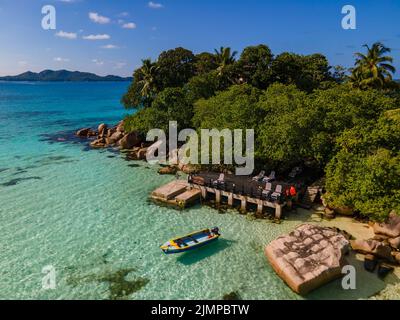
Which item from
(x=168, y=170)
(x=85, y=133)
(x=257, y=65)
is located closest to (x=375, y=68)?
(x=257, y=65)

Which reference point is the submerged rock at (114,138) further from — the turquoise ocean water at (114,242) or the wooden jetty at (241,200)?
the wooden jetty at (241,200)

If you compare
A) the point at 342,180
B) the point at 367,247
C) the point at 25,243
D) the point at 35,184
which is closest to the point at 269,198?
the point at 342,180

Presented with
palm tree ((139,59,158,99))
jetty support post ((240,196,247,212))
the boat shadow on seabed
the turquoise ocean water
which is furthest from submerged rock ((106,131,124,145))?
the boat shadow on seabed

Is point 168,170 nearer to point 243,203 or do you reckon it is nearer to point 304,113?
point 243,203

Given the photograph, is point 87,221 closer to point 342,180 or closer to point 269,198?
point 269,198

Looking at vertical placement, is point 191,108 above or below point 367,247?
above
